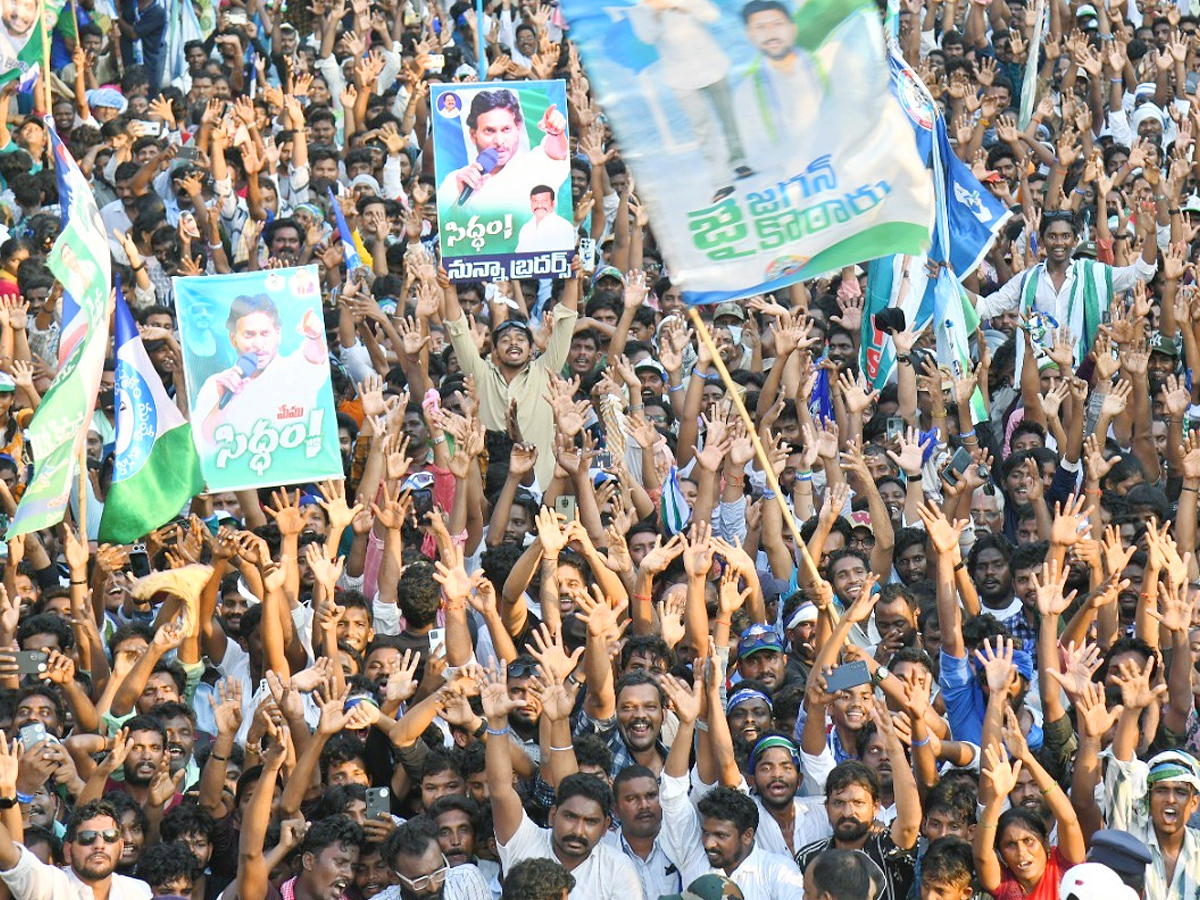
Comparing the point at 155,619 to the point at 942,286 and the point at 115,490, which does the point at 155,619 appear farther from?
the point at 942,286

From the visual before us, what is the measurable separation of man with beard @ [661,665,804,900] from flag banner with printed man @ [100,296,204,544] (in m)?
3.01

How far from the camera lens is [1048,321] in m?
11.7

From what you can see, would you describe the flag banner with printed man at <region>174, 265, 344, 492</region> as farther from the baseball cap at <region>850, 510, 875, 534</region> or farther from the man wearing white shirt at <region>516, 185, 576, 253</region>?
the baseball cap at <region>850, 510, 875, 534</region>

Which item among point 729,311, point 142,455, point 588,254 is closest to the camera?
point 142,455

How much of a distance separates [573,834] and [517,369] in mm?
4292

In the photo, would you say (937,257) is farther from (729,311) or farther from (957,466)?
(957,466)

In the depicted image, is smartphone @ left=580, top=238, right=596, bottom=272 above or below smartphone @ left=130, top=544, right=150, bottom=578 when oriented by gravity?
above

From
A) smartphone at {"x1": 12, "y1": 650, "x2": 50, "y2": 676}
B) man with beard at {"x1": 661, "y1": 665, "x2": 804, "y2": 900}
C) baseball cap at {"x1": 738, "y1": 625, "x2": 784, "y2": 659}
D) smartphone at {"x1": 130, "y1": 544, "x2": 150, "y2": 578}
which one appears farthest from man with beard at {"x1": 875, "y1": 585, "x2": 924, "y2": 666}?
smartphone at {"x1": 130, "y1": 544, "x2": 150, "y2": 578}

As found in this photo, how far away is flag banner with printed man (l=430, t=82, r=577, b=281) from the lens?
11406 millimetres

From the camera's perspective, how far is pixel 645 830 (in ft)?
23.9

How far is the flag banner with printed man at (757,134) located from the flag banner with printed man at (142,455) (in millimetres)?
3493

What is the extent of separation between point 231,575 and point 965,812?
359 centimetres

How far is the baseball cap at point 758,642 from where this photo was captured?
841 cm

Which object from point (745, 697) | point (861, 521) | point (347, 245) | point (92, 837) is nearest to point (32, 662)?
point (92, 837)
